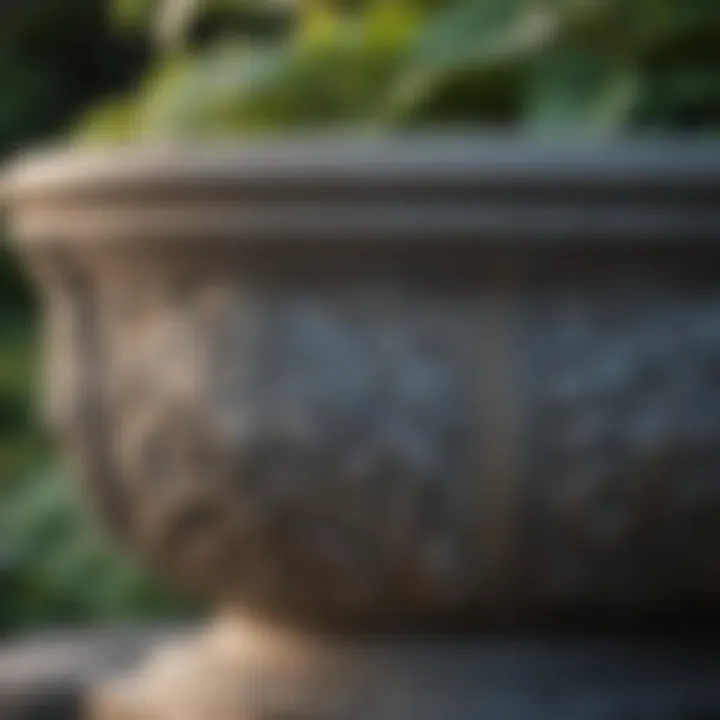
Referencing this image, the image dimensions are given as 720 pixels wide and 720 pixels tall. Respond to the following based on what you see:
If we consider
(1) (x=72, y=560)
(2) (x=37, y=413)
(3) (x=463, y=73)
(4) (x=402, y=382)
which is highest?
(2) (x=37, y=413)

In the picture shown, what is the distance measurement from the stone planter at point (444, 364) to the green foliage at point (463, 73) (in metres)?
0.31

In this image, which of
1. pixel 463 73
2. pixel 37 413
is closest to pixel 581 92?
pixel 463 73

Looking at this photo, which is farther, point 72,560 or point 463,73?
point 72,560

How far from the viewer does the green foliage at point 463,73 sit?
150 centimetres

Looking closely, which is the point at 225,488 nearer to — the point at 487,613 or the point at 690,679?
the point at 487,613

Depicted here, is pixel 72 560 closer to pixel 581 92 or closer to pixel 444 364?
pixel 581 92

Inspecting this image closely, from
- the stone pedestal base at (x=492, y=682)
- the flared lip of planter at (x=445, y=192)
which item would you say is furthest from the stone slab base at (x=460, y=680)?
the flared lip of planter at (x=445, y=192)

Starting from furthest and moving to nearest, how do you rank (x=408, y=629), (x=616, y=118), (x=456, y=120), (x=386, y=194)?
(x=456, y=120) < (x=616, y=118) < (x=408, y=629) < (x=386, y=194)

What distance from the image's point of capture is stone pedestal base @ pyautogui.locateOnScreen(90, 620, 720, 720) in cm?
125

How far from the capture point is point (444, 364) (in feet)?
3.88

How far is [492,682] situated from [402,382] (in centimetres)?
21

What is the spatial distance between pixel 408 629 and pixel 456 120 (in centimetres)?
51

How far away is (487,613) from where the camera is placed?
1236 mm

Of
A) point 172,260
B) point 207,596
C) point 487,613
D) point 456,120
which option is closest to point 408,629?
point 487,613
